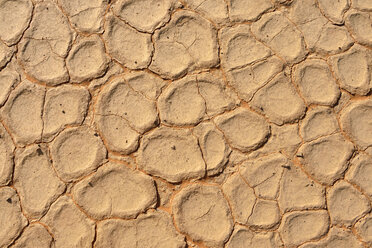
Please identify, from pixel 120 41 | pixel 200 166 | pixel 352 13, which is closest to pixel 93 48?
pixel 120 41

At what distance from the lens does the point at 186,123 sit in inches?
68.1

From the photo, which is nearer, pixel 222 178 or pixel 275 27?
pixel 222 178

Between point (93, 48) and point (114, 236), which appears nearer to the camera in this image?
point (114, 236)

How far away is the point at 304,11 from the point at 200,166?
2.68ft

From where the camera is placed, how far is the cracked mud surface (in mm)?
1639

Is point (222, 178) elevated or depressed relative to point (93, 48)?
depressed

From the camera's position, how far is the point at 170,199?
166 centimetres

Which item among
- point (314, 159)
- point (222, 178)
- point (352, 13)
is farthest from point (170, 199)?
point (352, 13)

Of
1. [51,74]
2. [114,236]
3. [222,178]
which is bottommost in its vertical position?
[114,236]

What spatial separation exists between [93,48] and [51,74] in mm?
203

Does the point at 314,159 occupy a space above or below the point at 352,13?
below

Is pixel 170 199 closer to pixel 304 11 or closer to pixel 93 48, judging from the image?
pixel 93 48

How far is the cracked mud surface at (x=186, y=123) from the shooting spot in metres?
1.64

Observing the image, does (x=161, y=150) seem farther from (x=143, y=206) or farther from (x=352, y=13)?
(x=352, y=13)
